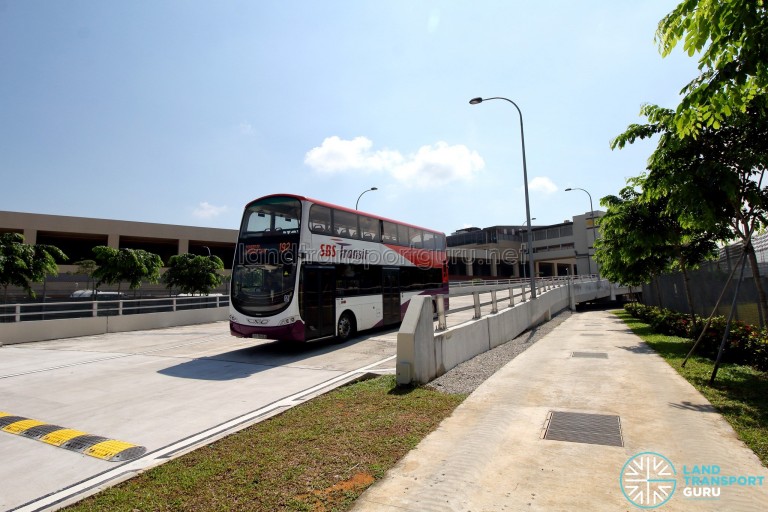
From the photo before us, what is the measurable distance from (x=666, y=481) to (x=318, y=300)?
9.40 metres

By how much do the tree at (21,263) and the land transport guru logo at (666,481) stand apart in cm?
2782

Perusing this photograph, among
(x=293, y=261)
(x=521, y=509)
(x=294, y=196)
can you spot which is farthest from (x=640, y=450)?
(x=294, y=196)

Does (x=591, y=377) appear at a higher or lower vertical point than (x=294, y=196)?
lower

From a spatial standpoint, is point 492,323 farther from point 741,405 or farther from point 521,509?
point 521,509

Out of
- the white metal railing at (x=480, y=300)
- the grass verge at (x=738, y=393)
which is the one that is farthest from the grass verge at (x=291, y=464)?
the grass verge at (x=738, y=393)

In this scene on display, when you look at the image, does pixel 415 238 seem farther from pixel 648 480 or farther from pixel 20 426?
pixel 648 480

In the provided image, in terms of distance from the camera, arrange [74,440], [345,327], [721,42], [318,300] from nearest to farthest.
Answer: [721,42], [74,440], [318,300], [345,327]

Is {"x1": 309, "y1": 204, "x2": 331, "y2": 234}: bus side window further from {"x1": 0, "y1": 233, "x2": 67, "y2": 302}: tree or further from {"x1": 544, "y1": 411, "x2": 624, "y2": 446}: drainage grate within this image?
{"x1": 0, "y1": 233, "x2": 67, "y2": 302}: tree

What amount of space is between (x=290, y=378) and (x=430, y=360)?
3.00 metres

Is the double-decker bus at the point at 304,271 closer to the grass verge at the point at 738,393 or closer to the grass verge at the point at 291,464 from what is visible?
the grass verge at the point at 291,464

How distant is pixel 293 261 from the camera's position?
11.1m

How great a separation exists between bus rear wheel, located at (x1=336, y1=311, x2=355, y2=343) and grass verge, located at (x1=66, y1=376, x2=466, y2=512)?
22.0ft

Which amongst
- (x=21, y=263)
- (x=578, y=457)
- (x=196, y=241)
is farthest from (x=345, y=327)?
(x=196, y=241)

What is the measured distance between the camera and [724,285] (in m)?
10.9
